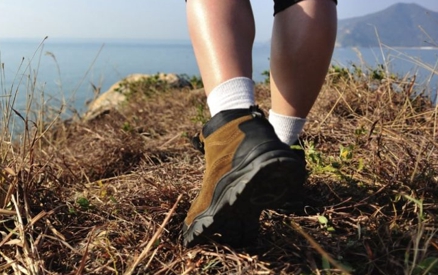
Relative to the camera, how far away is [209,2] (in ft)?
3.85

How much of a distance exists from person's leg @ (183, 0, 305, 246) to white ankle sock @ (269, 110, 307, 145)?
0.25 m

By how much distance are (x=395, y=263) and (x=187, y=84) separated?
534 centimetres

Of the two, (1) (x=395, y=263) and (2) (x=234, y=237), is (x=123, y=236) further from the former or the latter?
(1) (x=395, y=263)

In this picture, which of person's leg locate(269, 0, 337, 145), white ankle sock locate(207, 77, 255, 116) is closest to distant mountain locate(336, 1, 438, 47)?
person's leg locate(269, 0, 337, 145)

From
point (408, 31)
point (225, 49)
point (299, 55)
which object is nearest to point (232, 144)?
point (225, 49)

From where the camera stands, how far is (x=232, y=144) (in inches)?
40.2

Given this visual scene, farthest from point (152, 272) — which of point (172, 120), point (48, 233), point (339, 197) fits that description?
point (172, 120)

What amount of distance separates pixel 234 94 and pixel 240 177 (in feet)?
0.80

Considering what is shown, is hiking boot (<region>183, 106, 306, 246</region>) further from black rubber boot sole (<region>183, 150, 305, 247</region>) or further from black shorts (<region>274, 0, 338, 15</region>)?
black shorts (<region>274, 0, 338, 15</region>)

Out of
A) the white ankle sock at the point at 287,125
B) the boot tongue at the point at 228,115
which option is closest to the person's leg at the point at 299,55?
the white ankle sock at the point at 287,125

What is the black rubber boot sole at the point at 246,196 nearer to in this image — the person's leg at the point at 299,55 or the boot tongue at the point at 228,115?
the boot tongue at the point at 228,115

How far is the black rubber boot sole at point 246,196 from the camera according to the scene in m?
0.91

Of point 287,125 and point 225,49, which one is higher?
point 225,49

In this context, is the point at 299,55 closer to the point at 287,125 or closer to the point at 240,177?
the point at 287,125
